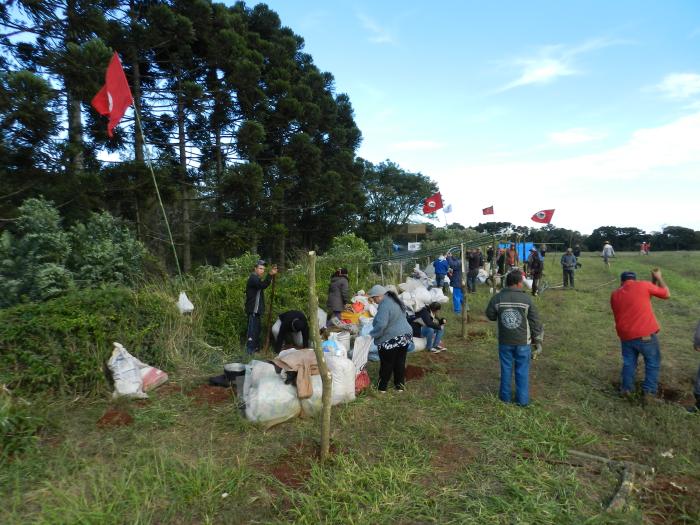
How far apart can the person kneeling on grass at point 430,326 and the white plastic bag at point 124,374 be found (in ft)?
13.0

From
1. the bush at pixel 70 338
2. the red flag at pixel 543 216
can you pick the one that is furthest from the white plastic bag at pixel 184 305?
the red flag at pixel 543 216

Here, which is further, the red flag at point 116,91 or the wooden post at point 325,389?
the red flag at point 116,91

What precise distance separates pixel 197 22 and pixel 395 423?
47.9 feet

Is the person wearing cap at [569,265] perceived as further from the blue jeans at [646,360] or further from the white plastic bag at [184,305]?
the white plastic bag at [184,305]

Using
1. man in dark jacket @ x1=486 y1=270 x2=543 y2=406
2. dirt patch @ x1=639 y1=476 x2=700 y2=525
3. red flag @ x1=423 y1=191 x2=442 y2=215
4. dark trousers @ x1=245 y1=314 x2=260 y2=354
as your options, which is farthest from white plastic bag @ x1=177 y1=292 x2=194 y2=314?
red flag @ x1=423 y1=191 x2=442 y2=215

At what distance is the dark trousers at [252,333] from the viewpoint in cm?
623

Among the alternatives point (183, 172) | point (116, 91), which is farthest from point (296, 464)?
point (183, 172)

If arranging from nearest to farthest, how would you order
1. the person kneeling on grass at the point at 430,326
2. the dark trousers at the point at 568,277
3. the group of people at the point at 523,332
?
the group of people at the point at 523,332, the person kneeling on grass at the point at 430,326, the dark trousers at the point at 568,277

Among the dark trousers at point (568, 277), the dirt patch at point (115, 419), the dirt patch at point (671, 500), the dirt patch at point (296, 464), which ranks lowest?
the dirt patch at point (671, 500)

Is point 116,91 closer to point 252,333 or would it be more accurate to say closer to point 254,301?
point 254,301

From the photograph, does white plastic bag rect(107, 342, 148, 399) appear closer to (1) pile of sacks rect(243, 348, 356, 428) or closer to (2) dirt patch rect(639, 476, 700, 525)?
(1) pile of sacks rect(243, 348, 356, 428)

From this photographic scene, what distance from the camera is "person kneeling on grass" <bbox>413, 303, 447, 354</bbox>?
6305 mm

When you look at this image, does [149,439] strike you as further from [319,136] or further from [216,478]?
[319,136]

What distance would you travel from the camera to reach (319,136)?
74.9 ft
